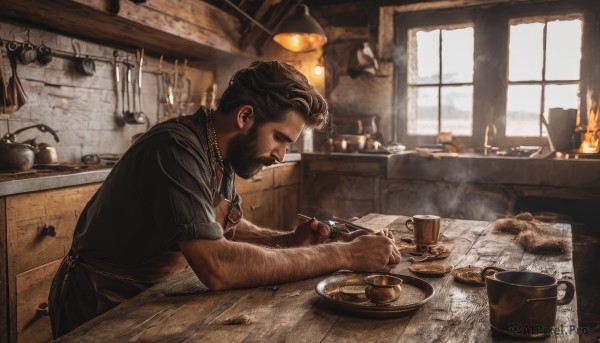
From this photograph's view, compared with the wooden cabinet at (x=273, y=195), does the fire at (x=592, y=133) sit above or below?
above

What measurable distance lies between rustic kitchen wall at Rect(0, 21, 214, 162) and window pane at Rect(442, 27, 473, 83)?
322 centimetres

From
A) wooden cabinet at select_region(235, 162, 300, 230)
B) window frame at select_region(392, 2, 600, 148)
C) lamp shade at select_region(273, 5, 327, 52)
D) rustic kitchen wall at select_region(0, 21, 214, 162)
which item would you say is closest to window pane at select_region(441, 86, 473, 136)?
window frame at select_region(392, 2, 600, 148)

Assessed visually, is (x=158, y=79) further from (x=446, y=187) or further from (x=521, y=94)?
(x=521, y=94)

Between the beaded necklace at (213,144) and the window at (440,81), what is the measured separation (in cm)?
450

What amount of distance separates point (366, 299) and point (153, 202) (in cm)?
72

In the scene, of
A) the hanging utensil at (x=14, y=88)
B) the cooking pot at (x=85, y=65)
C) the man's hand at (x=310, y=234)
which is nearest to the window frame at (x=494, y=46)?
the cooking pot at (x=85, y=65)

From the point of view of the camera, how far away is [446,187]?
492cm

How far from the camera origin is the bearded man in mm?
1544

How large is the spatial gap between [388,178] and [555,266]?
3.34m

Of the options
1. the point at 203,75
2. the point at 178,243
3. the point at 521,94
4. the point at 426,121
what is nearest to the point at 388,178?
the point at 426,121

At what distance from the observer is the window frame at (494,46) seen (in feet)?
17.1

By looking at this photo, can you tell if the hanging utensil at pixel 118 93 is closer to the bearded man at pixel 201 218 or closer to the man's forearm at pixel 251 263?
the bearded man at pixel 201 218

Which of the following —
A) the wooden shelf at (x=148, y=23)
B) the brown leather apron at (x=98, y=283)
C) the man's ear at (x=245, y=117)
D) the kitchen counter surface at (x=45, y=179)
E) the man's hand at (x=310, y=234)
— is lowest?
the brown leather apron at (x=98, y=283)

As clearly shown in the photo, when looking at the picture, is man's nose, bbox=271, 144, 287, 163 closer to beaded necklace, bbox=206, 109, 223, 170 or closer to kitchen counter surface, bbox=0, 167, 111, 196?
beaded necklace, bbox=206, 109, 223, 170
